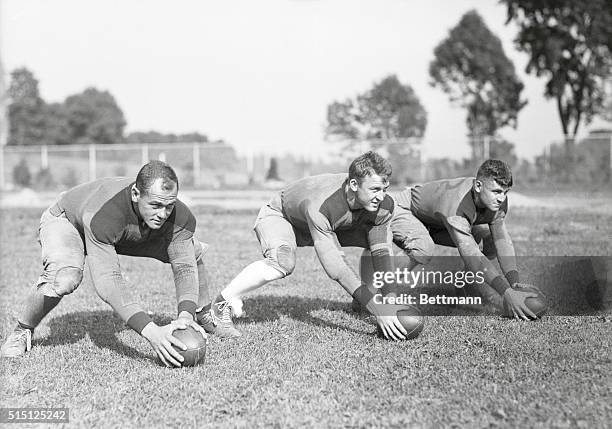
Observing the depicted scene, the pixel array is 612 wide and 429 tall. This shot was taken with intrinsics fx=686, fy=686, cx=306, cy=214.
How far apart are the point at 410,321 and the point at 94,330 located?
3.03 metres

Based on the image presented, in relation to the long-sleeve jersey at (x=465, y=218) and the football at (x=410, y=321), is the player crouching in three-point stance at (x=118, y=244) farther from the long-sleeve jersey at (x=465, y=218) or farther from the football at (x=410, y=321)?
the long-sleeve jersey at (x=465, y=218)

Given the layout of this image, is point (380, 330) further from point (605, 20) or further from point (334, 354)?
point (605, 20)

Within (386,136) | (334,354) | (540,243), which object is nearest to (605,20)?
(386,136)

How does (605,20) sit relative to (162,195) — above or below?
above

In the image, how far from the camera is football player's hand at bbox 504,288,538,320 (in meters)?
6.44

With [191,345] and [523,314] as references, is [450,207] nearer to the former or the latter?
[523,314]

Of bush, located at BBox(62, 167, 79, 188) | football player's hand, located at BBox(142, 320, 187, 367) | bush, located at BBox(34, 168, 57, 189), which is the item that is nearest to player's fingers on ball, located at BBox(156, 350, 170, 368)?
football player's hand, located at BBox(142, 320, 187, 367)

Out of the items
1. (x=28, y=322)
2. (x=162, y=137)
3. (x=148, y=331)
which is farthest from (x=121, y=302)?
(x=162, y=137)

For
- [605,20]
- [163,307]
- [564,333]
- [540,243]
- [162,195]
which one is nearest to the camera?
[162,195]

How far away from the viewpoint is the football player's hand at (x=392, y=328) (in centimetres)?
572

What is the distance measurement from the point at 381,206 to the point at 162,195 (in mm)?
2136

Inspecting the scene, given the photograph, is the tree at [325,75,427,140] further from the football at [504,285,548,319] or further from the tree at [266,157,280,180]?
the football at [504,285,548,319]

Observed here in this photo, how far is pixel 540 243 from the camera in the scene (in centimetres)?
1200

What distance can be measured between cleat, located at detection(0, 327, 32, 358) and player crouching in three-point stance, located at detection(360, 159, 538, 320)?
3.20 meters
